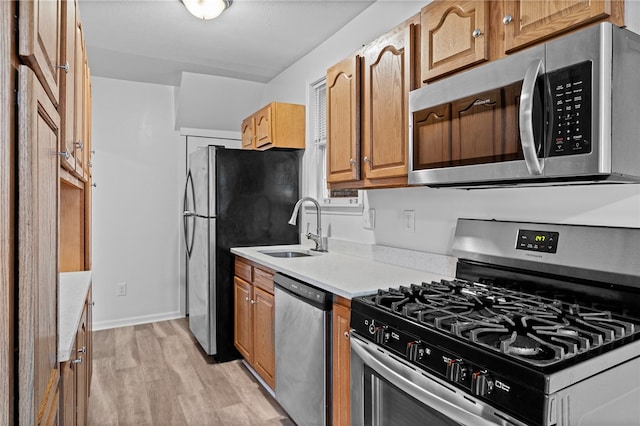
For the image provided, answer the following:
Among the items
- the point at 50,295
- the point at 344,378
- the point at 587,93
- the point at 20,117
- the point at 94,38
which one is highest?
the point at 94,38

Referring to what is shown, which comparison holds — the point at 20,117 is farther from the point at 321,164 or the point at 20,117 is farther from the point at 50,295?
the point at 321,164

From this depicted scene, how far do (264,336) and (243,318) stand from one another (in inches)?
16.2

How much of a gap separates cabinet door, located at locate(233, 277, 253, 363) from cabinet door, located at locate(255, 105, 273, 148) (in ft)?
3.86

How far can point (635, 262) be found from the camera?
1.28 metres

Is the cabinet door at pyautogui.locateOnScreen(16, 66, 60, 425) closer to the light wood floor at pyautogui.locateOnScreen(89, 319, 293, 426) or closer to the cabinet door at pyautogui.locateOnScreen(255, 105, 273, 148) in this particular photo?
the light wood floor at pyautogui.locateOnScreen(89, 319, 293, 426)

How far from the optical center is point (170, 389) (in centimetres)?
276

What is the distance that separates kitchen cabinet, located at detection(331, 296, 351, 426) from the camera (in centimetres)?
178

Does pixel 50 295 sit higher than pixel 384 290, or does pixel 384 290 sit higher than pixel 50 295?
pixel 50 295

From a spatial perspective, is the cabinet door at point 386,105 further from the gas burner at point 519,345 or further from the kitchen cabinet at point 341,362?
the gas burner at point 519,345

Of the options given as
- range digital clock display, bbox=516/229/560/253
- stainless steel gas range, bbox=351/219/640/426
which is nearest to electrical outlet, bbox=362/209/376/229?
stainless steel gas range, bbox=351/219/640/426

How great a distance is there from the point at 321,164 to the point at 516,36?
6.76 feet

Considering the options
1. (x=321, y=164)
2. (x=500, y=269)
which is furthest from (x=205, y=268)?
(x=500, y=269)

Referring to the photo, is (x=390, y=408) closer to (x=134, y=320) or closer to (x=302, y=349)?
(x=302, y=349)

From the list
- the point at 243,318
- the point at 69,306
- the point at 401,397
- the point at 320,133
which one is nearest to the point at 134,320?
the point at 243,318
